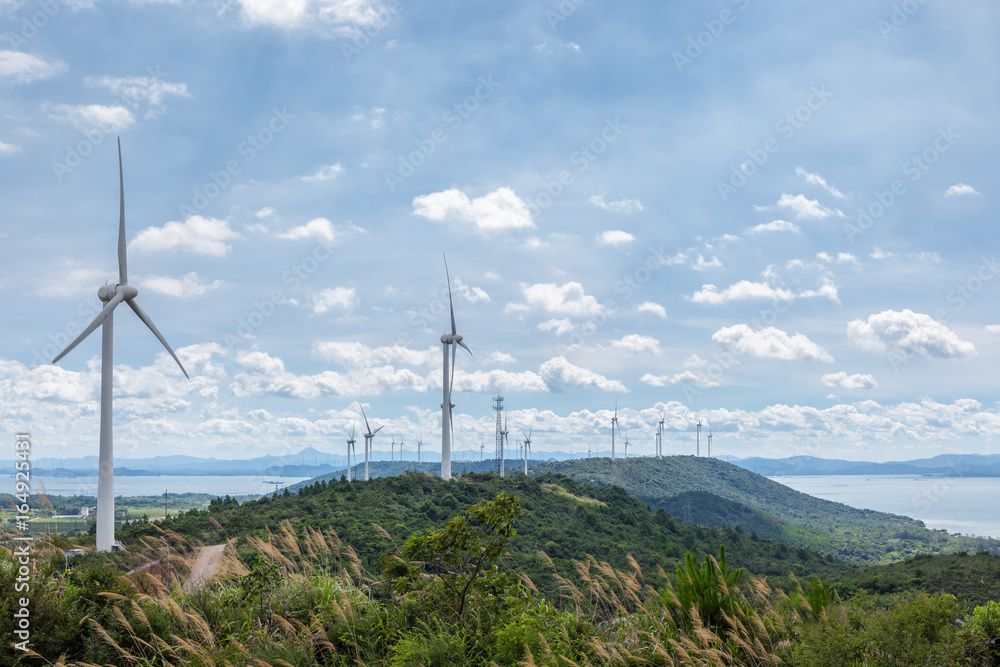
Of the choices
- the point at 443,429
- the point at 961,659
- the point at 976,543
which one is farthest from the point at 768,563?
the point at 976,543

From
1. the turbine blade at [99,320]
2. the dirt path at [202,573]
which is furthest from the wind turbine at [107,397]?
the dirt path at [202,573]

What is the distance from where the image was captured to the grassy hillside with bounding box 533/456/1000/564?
130375 millimetres

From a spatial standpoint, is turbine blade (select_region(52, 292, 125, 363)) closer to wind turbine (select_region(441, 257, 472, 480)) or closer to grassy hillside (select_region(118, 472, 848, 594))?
grassy hillside (select_region(118, 472, 848, 594))

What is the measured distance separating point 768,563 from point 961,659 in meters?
60.3

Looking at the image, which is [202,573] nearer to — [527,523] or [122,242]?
[122,242]

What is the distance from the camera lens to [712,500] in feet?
490

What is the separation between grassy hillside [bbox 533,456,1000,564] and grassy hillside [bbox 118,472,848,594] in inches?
1778

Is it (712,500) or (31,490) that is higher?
(31,490)

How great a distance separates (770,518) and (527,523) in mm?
115744

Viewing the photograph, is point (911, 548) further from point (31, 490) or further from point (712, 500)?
point (31, 490)

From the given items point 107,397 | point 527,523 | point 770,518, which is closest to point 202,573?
point 107,397

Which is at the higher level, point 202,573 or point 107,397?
point 107,397

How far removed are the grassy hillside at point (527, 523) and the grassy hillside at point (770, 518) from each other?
45.2 m

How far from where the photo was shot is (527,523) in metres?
50.8
